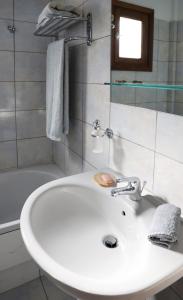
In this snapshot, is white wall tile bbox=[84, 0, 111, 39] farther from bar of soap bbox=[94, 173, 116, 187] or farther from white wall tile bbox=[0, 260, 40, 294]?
white wall tile bbox=[0, 260, 40, 294]

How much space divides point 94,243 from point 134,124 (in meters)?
0.53

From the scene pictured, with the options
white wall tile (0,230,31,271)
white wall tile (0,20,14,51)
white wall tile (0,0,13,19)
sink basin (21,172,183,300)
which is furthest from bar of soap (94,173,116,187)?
white wall tile (0,0,13,19)

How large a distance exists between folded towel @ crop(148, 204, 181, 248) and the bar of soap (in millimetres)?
354

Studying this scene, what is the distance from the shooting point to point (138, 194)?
983 mm

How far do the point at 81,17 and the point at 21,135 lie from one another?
113 cm

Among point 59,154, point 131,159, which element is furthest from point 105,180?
point 59,154

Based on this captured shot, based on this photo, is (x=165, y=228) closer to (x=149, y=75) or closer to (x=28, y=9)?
(x=149, y=75)

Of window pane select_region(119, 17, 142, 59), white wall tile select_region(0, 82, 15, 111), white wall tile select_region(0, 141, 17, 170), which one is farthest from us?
white wall tile select_region(0, 141, 17, 170)

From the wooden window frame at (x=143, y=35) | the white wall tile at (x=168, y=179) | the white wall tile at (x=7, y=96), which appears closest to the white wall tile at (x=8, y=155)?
the white wall tile at (x=7, y=96)

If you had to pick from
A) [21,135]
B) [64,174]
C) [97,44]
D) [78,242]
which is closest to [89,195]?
[78,242]

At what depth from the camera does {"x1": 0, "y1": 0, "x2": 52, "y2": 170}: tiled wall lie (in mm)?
2021

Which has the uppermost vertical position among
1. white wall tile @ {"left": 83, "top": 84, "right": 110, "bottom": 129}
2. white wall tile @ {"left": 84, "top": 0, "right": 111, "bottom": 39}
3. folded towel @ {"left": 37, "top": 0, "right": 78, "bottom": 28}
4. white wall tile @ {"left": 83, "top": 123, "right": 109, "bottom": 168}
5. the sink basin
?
folded towel @ {"left": 37, "top": 0, "right": 78, "bottom": 28}

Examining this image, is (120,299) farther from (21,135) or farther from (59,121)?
(21,135)

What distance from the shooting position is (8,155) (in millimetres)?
2215
